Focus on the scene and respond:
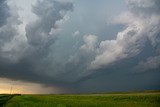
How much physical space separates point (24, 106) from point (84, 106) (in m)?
10.7

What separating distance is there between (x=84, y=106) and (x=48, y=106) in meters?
5.83

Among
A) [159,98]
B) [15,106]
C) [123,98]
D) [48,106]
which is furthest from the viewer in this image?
[123,98]

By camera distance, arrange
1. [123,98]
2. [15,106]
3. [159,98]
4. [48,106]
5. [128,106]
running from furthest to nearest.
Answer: [123,98]
[159,98]
[15,106]
[48,106]
[128,106]

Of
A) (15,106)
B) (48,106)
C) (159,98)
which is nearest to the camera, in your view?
(48,106)

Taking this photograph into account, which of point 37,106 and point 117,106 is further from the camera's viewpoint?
point 37,106

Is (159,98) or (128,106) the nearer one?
(128,106)

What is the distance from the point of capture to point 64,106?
5147 centimetres

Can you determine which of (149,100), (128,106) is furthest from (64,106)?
(149,100)

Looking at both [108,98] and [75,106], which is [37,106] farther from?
[108,98]

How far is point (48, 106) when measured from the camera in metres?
53.8

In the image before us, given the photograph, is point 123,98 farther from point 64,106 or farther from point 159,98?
point 64,106

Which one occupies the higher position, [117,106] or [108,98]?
[108,98]

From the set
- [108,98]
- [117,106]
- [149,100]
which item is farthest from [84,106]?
[108,98]

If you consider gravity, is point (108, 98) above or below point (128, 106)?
above
